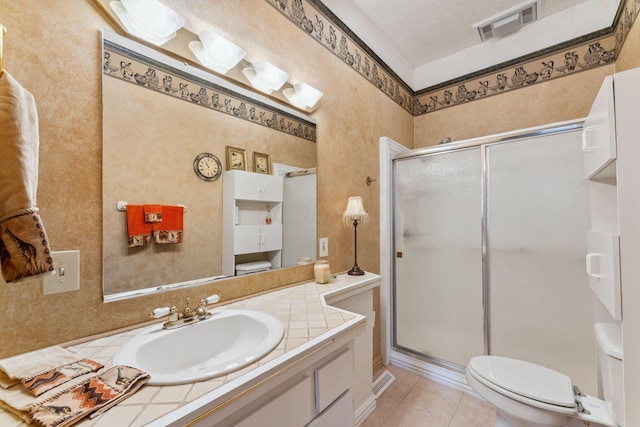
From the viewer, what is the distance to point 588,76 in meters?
1.96

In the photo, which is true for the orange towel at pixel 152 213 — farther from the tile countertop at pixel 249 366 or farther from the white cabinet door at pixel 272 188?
the white cabinet door at pixel 272 188

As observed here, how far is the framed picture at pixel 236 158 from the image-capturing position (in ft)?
3.97

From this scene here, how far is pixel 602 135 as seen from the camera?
929 millimetres

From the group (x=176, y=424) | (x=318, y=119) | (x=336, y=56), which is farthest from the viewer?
(x=336, y=56)

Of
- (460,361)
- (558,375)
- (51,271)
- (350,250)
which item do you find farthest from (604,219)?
(51,271)

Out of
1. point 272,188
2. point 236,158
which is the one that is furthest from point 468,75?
point 236,158

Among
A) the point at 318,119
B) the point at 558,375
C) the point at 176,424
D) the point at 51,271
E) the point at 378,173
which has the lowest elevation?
the point at 558,375

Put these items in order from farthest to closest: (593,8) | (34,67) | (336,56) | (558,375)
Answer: (593,8) < (336,56) < (558,375) < (34,67)

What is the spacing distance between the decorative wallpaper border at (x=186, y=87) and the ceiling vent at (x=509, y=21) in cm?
183

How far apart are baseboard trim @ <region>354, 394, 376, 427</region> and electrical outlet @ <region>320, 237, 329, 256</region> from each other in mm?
939

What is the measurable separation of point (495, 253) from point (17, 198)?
229 cm

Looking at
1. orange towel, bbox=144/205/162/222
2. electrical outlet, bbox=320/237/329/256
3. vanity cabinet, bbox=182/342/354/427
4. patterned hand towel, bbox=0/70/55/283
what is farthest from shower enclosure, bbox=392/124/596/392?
patterned hand towel, bbox=0/70/55/283

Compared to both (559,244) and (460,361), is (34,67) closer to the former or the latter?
(559,244)

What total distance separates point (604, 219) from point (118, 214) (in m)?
1.89
